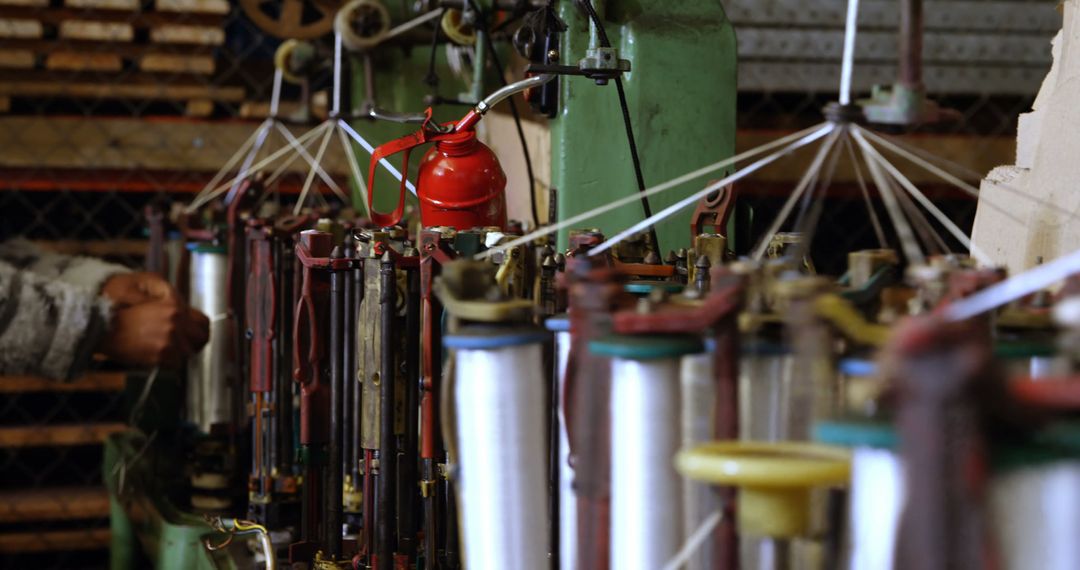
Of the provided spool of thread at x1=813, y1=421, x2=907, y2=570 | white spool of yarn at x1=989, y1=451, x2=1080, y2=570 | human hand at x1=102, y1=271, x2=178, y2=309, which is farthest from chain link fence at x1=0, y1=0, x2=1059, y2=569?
white spool of yarn at x1=989, y1=451, x2=1080, y2=570

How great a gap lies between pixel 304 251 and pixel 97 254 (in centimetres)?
268

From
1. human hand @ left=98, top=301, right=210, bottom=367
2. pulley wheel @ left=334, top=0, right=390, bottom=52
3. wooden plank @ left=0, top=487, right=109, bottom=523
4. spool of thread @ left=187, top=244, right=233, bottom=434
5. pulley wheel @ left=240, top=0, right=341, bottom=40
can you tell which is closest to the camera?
human hand @ left=98, top=301, right=210, bottom=367

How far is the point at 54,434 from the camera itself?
4.31 m

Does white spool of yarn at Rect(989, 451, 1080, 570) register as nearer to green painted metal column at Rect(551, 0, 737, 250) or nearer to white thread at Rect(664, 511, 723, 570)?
white thread at Rect(664, 511, 723, 570)

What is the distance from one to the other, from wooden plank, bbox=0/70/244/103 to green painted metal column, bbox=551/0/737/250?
7.53ft

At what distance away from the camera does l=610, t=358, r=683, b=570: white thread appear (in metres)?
1.18

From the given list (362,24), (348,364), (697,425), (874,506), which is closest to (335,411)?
(348,364)

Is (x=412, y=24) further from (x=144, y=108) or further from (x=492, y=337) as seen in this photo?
(x=492, y=337)

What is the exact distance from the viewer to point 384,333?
1.93 m

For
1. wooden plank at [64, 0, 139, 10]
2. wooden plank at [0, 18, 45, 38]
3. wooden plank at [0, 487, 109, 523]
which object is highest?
wooden plank at [64, 0, 139, 10]

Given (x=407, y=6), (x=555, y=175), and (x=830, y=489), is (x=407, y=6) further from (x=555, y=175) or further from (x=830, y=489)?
(x=830, y=489)

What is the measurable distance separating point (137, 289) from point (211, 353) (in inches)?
14.6

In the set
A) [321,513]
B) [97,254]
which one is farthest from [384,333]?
[97,254]

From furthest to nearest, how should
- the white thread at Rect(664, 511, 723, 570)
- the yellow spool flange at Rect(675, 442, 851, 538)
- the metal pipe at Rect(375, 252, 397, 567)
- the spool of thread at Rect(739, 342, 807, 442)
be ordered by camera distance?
the metal pipe at Rect(375, 252, 397, 567)
the spool of thread at Rect(739, 342, 807, 442)
the white thread at Rect(664, 511, 723, 570)
the yellow spool flange at Rect(675, 442, 851, 538)
